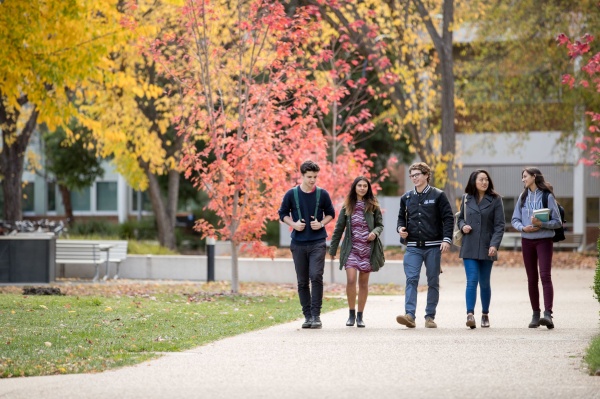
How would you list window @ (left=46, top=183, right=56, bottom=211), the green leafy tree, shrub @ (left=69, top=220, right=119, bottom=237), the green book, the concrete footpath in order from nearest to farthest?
the concrete footpath < the green book < shrub @ (left=69, top=220, right=119, bottom=237) < the green leafy tree < window @ (left=46, top=183, right=56, bottom=211)

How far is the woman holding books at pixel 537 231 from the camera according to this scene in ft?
46.4

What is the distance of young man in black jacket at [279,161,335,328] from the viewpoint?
14.2 m

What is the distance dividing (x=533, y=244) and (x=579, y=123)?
78.3ft

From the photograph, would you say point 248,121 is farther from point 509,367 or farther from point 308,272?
point 509,367

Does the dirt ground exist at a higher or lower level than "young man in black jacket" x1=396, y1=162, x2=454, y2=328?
lower

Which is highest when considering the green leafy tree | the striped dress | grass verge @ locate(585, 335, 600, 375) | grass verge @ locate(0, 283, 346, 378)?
Answer: the green leafy tree

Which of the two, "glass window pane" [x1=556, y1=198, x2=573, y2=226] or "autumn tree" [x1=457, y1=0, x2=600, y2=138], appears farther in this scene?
"glass window pane" [x1=556, y1=198, x2=573, y2=226]

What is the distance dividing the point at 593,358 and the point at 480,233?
4351 mm

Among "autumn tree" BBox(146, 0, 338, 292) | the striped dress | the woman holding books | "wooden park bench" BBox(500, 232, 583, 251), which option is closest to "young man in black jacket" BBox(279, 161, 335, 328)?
the striped dress

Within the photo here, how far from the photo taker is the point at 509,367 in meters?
10.2

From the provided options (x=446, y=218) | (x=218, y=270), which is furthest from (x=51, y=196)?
(x=446, y=218)

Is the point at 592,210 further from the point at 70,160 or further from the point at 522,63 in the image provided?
the point at 70,160

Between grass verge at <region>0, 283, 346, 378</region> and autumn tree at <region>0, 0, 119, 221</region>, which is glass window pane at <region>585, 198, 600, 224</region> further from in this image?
autumn tree at <region>0, 0, 119, 221</region>

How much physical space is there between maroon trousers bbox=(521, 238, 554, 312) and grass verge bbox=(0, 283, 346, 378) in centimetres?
321
